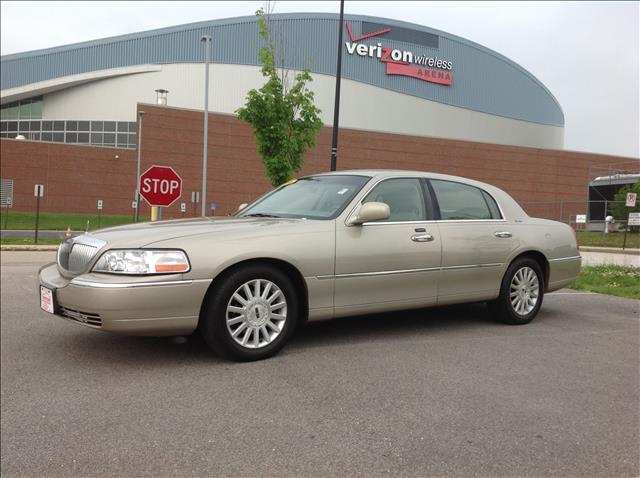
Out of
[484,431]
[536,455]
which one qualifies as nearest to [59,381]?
[484,431]

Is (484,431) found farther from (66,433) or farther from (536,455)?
(66,433)

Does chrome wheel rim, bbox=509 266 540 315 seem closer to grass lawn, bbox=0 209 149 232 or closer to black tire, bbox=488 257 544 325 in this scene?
black tire, bbox=488 257 544 325

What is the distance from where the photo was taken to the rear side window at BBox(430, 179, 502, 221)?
5.62m

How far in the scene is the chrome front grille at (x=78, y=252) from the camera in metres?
4.07

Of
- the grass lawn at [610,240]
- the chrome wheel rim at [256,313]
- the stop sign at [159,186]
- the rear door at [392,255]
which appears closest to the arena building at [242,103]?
the grass lawn at [610,240]

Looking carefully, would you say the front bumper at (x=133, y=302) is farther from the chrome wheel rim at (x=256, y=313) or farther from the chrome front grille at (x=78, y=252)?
the chrome wheel rim at (x=256, y=313)

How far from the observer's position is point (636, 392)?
394 cm

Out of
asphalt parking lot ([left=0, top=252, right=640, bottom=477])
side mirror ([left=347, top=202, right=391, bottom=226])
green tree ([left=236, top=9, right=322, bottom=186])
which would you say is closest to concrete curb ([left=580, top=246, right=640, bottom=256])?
green tree ([left=236, top=9, right=322, bottom=186])

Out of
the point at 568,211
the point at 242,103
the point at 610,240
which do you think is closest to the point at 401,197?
the point at 610,240

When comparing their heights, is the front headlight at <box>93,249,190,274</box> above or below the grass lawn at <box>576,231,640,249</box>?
above

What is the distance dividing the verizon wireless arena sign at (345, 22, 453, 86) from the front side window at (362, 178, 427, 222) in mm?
49467

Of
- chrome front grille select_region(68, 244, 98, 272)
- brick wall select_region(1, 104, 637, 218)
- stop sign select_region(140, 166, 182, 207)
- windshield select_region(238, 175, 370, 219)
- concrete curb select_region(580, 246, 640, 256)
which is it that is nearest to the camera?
chrome front grille select_region(68, 244, 98, 272)

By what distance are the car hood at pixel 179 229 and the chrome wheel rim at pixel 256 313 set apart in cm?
45

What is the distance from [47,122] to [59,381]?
2244 inches
